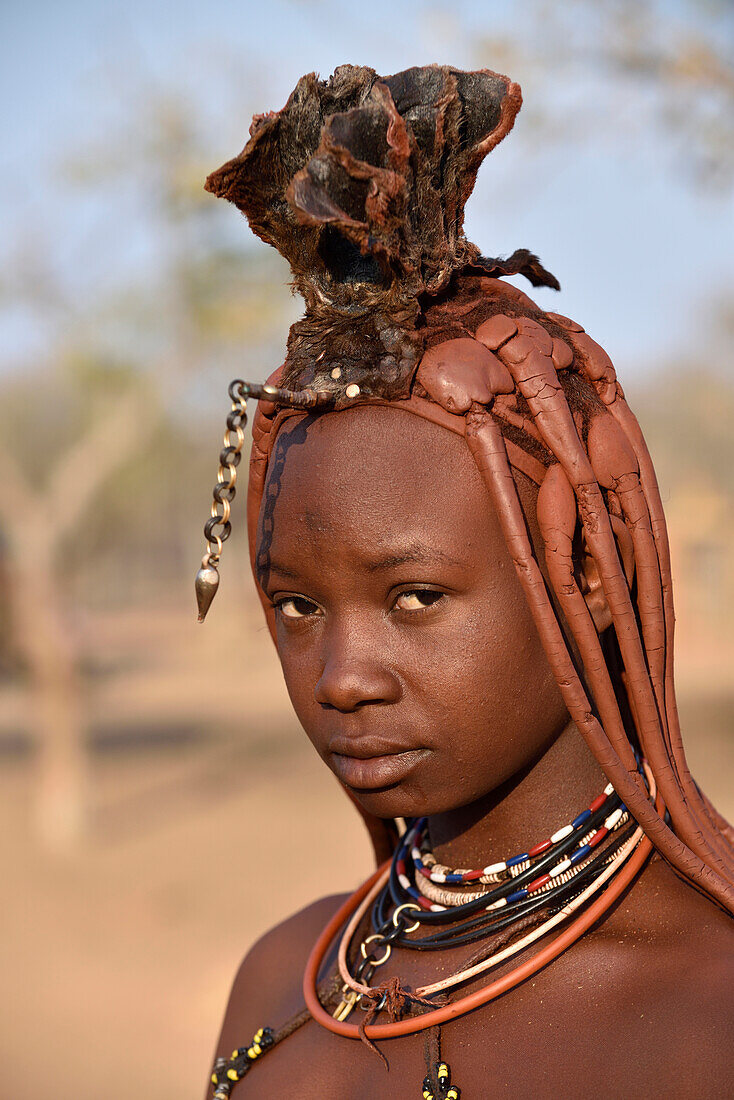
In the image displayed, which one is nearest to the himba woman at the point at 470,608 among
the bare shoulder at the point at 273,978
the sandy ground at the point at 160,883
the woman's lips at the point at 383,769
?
the woman's lips at the point at 383,769

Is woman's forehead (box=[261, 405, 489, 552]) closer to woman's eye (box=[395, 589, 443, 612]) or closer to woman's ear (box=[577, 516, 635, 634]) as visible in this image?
woman's eye (box=[395, 589, 443, 612])

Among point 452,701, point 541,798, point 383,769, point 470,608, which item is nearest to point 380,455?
point 470,608

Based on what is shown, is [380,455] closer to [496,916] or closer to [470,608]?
[470,608]

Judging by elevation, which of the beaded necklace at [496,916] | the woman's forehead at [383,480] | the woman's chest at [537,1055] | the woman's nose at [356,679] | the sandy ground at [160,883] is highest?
the sandy ground at [160,883]

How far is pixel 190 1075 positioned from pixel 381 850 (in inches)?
193

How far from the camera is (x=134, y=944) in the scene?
852 cm

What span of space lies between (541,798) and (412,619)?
19.8 inches

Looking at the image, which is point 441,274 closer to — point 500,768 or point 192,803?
point 500,768

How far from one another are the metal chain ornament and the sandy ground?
561 cm

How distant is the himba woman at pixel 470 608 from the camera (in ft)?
6.23

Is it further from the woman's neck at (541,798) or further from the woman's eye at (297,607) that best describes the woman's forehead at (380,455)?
the woman's neck at (541,798)

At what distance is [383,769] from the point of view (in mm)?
1972

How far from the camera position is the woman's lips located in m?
1.97

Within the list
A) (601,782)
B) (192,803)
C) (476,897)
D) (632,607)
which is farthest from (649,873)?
(192,803)
